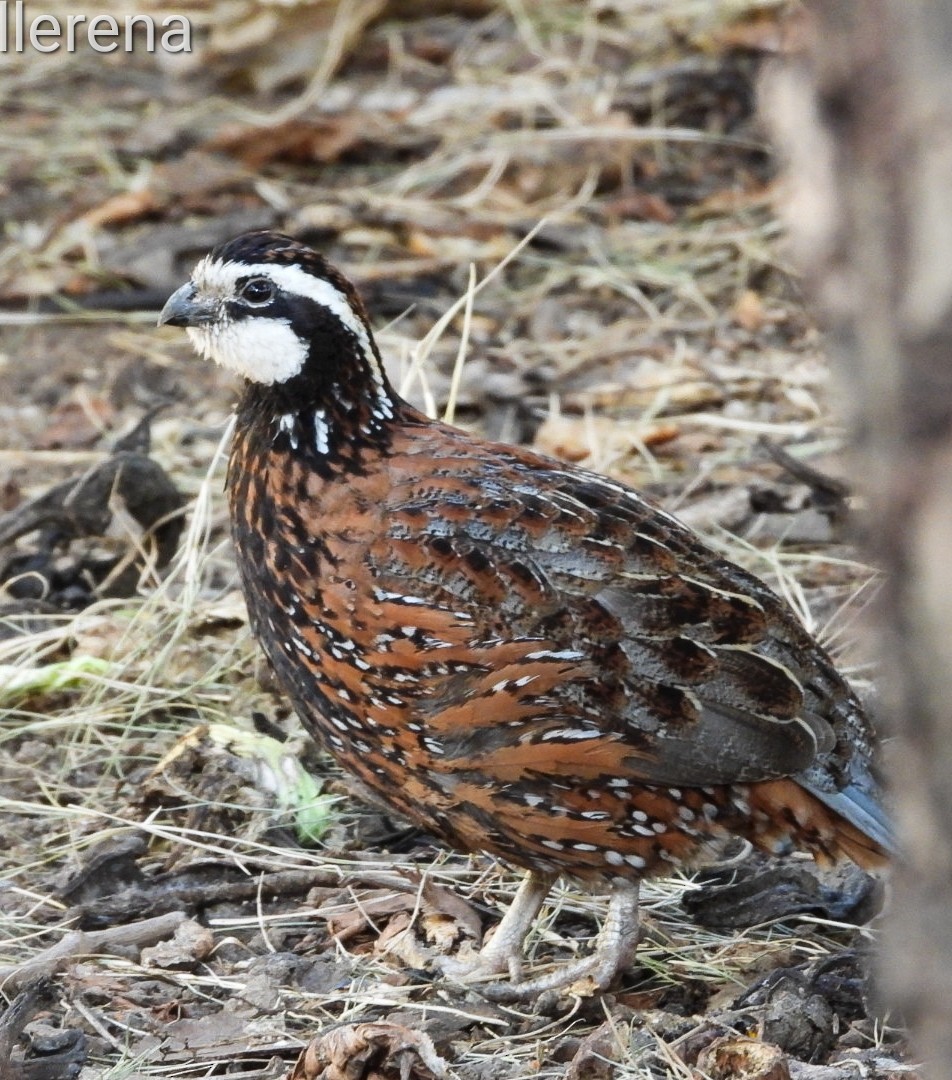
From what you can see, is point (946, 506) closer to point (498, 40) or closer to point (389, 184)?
point (389, 184)

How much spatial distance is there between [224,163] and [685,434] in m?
3.24

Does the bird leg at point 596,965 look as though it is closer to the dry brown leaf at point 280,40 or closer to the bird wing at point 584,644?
the bird wing at point 584,644

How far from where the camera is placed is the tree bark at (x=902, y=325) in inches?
72.0

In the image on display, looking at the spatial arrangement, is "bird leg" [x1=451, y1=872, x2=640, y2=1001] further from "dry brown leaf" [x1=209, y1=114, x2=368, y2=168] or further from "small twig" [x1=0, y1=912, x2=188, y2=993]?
"dry brown leaf" [x1=209, y1=114, x2=368, y2=168]

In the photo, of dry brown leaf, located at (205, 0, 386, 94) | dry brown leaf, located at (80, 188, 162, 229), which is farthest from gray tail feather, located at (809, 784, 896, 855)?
dry brown leaf, located at (205, 0, 386, 94)

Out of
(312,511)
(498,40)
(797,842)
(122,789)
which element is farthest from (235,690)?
(498,40)

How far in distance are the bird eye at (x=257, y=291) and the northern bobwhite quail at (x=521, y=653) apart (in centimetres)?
2

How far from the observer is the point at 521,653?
407 cm

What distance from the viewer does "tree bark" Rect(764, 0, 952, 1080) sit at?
1.83 meters

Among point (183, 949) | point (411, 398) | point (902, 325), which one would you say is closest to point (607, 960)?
→ point (183, 949)

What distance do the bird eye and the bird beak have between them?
0.38ft

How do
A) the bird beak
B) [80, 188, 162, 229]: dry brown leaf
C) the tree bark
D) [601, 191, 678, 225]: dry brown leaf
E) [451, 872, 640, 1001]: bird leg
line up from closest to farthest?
the tree bark
[451, 872, 640, 1001]: bird leg
the bird beak
[80, 188, 162, 229]: dry brown leaf
[601, 191, 678, 225]: dry brown leaf

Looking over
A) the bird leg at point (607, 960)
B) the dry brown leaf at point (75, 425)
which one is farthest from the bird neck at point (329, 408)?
the dry brown leaf at point (75, 425)

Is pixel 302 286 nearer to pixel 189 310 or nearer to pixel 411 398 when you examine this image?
pixel 189 310
